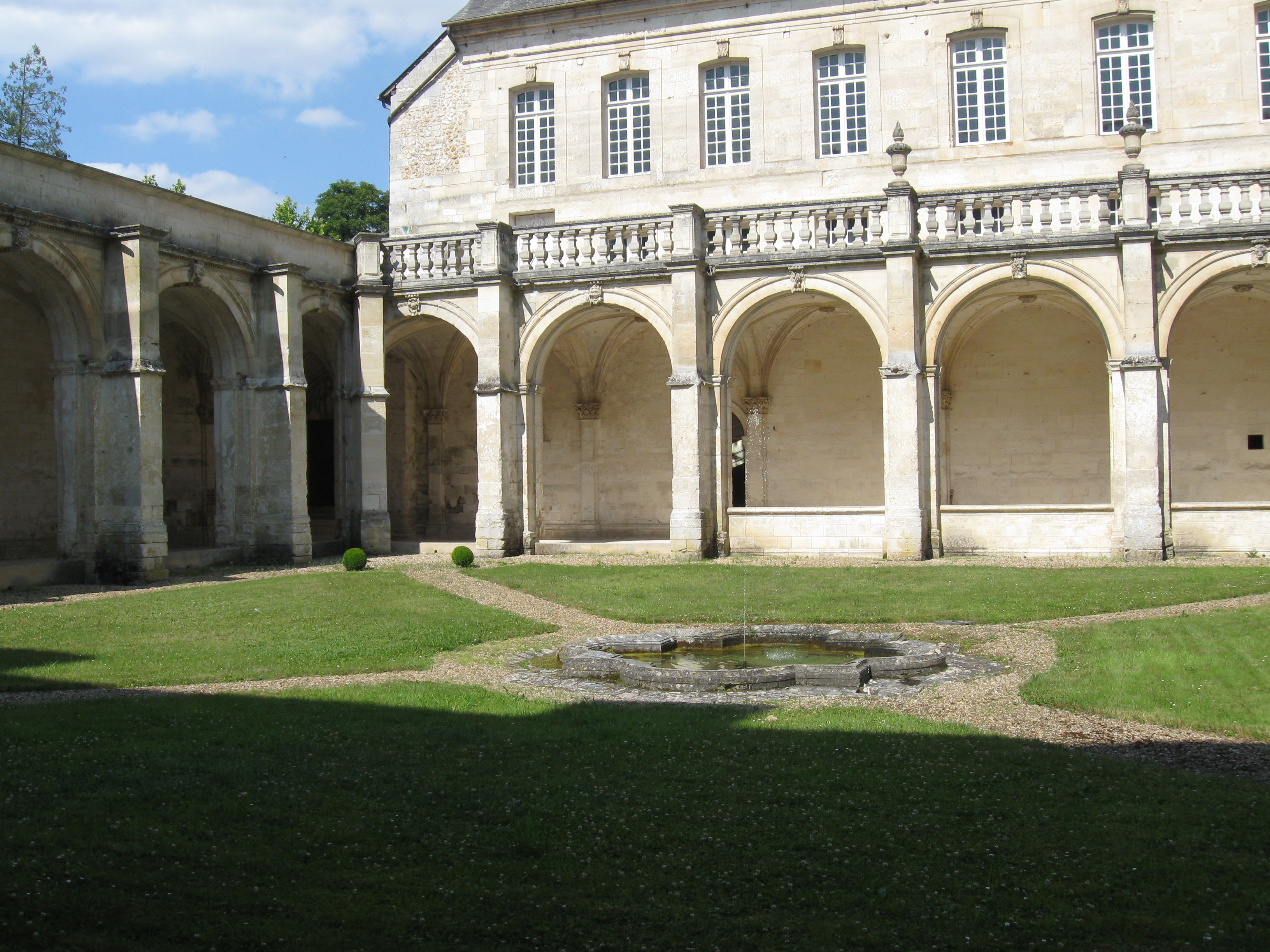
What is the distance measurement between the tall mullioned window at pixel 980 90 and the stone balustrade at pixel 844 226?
332cm

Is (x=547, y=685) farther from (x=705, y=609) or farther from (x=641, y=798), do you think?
(x=705, y=609)

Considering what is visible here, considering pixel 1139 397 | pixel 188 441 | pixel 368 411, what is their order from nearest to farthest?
pixel 1139 397, pixel 368 411, pixel 188 441

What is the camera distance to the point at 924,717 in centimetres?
830

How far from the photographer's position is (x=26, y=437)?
20.1 meters

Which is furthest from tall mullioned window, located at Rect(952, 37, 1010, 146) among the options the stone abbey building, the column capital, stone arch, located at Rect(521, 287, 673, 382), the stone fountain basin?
the column capital

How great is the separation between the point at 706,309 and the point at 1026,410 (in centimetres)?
767

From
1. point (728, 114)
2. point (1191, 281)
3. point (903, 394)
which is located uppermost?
point (728, 114)

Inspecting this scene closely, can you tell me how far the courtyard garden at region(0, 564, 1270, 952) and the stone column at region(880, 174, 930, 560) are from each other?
9016 mm

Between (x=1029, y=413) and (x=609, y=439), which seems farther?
(x=609, y=439)

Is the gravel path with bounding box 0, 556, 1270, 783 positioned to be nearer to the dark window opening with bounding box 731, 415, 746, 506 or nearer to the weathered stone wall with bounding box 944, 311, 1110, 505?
the weathered stone wall with bounding box 944, 311, 1110, 505

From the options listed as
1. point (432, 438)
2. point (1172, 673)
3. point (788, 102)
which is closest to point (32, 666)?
point (1172, 673)

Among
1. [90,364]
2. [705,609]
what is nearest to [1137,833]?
[705,609]

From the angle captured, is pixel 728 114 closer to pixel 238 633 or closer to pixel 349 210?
pixel 238 633

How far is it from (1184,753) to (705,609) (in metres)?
7.45
